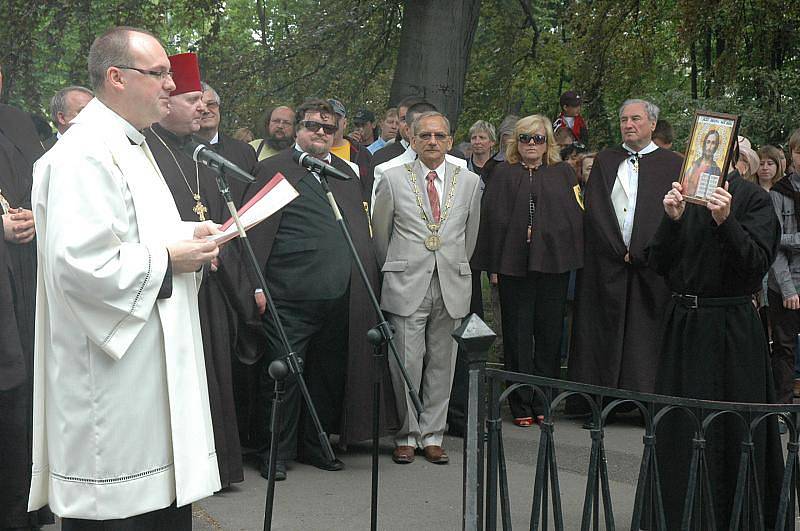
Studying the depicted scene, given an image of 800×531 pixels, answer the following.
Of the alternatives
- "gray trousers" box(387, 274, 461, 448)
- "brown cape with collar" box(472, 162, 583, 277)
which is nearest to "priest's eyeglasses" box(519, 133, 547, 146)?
"brown cape with collar" box(472, 162, 583, 277)

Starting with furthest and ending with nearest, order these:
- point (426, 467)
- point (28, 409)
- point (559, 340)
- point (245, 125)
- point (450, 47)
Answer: point (245, 125) → point (450, 47) → point (559, 340) → point (426, 467) → point (28, 409)

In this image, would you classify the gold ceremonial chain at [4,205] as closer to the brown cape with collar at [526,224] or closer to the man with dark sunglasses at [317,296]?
the man with dark sunglasses at [317,296]

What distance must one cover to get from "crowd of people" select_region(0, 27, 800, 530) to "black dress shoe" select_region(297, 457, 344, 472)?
0.07 ft

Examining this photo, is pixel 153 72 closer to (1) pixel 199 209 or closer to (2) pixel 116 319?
(2) pixel 116 319

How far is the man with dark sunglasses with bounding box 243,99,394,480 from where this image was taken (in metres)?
6.88

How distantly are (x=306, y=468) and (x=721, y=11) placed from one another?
9.13 metres

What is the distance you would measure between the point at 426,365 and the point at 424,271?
658 mm

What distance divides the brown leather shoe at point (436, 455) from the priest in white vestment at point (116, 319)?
11.2ft

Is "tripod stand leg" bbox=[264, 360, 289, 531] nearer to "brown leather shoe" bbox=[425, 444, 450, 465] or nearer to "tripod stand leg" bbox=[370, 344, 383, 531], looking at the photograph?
"tripod stand leg" bbox=[370, 344, 383, 531]

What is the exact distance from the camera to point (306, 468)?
7070 mm

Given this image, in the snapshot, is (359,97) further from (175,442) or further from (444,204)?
(175,442)

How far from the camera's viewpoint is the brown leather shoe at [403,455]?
715cm

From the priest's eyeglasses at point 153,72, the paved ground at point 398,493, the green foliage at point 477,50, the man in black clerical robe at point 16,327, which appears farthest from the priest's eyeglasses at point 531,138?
the green foliage at point 477,50

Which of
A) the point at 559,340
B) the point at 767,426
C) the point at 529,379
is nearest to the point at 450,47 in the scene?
the point at 559,340
